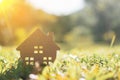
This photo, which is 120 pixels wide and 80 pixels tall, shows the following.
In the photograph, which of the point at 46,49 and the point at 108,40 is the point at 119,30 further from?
the point at 46,49

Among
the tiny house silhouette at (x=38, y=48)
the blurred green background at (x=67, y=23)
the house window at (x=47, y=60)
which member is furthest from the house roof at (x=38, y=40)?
the blurred green background at (x=67, y=23)

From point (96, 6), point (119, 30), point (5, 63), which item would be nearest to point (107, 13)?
point (96, 6)

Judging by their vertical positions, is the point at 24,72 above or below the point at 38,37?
below

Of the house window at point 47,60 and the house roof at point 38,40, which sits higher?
the house roof at point 38,40

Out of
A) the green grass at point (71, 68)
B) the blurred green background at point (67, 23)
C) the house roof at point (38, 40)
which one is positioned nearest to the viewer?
the green grass at point (71, 68)

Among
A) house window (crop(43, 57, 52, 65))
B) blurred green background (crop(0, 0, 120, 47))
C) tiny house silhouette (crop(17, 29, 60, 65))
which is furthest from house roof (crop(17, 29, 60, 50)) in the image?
blurred green background (crop(0, 0, 120, 47))

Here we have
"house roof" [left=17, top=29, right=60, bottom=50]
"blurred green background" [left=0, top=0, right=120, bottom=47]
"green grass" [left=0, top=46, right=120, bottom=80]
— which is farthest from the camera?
"blurred green background" [left=0, top=0, right=120, bottom=47]

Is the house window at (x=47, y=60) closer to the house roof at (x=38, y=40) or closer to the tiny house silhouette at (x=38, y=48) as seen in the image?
A: the tiny house silhouette at (x=38, y=48)

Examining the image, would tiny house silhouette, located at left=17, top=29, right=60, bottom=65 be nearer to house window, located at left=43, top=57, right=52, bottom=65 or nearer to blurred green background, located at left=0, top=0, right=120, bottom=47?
house window, located at left=43, top=57, right=52, bottom=65

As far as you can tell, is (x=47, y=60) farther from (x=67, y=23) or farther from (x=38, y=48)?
(x=67, y=23)
